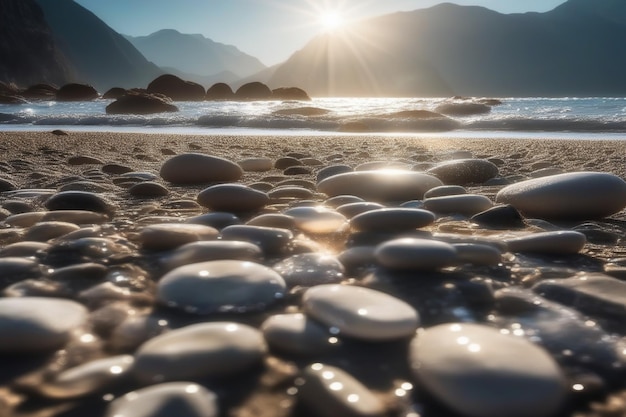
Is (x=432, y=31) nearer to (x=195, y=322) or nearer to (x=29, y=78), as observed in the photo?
(x=29, y=78)

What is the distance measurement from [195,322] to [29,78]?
59.3 metres

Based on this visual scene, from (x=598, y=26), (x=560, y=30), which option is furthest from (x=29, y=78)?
(x=598, y=26)

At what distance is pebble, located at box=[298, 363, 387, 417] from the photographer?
21.9 inches

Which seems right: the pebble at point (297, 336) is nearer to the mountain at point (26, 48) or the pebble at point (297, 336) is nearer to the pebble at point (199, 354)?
the pebble at point (199, 354)

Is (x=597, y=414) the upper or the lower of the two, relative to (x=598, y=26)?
lower

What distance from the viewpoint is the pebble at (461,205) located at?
5.51 feet

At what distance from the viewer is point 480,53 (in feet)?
300

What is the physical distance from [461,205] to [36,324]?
129 cm

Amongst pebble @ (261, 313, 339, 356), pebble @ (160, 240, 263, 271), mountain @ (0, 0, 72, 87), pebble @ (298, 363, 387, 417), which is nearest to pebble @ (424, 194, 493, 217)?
pebble @ (160, 240, 263, 271)

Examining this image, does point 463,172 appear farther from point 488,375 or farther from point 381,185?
point 488,375

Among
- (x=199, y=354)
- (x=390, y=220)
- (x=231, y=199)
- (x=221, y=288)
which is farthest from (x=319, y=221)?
(x=199, y=354)

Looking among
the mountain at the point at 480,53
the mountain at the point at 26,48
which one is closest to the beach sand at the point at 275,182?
the mountain at the point at 26,48

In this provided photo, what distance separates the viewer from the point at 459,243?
1220 millimetres

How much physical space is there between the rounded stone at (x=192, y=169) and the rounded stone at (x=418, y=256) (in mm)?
1573
